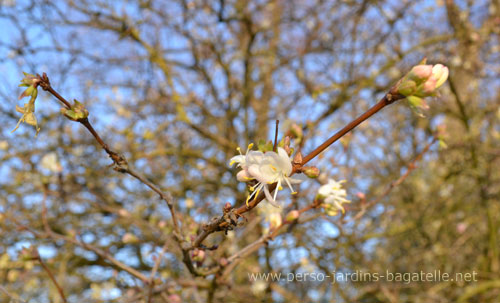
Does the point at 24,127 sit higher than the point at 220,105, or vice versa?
the point at 220,105

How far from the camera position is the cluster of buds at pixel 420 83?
0.85 m

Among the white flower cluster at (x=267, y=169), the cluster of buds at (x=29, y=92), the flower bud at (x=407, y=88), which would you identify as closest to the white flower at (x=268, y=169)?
the white flower cluster at (x=267, y=169)

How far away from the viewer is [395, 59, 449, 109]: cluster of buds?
33.3 inches

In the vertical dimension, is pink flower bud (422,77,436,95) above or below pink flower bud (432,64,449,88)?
below

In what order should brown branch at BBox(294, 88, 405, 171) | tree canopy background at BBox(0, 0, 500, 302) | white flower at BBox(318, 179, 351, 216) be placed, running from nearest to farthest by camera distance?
brown branch at BBox(294, 88, 405, 171) → white flower at BBox(318, 179, 351, 216) → tree canopy background at BBox(0, 0, 500, 302)

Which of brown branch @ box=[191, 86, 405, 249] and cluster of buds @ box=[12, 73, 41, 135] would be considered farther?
cluster of buds @ box=[12, 73, 41, 135]

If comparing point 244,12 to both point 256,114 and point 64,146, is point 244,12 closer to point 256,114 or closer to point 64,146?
point 256,114

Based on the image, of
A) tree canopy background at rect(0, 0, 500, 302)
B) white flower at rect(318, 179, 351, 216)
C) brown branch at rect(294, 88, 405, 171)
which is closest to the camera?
brown branch at rect(294, 88, 405, 171)

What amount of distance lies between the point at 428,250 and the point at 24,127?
14.2 feet

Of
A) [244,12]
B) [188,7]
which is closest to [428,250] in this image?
[244,12]

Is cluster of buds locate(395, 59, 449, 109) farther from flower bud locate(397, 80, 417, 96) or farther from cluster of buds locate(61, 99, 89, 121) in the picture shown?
cluster of buds locate(61, 99, 89, 121)

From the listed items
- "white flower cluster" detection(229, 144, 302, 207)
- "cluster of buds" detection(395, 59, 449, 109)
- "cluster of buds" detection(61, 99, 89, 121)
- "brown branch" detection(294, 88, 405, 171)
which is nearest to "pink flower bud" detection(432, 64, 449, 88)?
"cluster of buds" detection(395, 59, 449, 109)

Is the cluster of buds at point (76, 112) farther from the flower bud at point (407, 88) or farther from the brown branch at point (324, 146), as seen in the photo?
the flower bud at point (407, 88)

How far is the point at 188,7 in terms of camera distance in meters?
3.66
